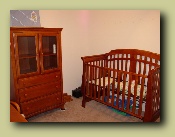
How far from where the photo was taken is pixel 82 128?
2.05 metres

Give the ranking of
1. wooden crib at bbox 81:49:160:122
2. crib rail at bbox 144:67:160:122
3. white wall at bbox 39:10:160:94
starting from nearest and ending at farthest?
crib rail at bbox 144:67:160:122 < wooden crib at bbox 81:49:160:122 < white wall at bbox 39:10:160:94

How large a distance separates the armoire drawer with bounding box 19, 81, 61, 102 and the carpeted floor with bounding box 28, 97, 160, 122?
41 cm

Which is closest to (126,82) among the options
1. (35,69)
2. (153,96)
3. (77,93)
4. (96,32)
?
(153,96)

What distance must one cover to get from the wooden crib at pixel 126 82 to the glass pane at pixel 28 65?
2.94 feet

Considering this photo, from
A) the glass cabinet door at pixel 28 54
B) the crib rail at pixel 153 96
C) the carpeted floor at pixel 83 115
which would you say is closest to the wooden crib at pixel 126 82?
the crib rail at pixel 153 96

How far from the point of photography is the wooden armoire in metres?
2.65

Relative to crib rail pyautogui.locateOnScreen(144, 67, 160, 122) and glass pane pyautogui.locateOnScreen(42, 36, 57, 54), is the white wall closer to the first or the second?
glass pane pyautogui.locateOnScreen(42, 36, 57, 54)

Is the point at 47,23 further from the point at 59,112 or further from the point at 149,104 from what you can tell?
the point at 149,104

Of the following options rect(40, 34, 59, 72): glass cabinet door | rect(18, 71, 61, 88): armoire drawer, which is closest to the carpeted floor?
rect(18, 71, 61, 88): armoire drawer

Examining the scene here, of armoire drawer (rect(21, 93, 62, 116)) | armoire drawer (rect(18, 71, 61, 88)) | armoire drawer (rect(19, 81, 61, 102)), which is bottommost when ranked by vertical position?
armoire drawer (rect(21, 93, 62, 116))

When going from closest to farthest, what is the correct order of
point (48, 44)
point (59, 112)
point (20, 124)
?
point (20, 124) → point (48, 44) → point (59, 112)

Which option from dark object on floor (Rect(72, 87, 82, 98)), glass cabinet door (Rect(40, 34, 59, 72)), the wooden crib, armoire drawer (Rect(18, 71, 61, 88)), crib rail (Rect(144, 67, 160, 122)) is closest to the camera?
crib rail (Rect(144, 67, 160, 122))

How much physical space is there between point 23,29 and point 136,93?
1845 millimetres
